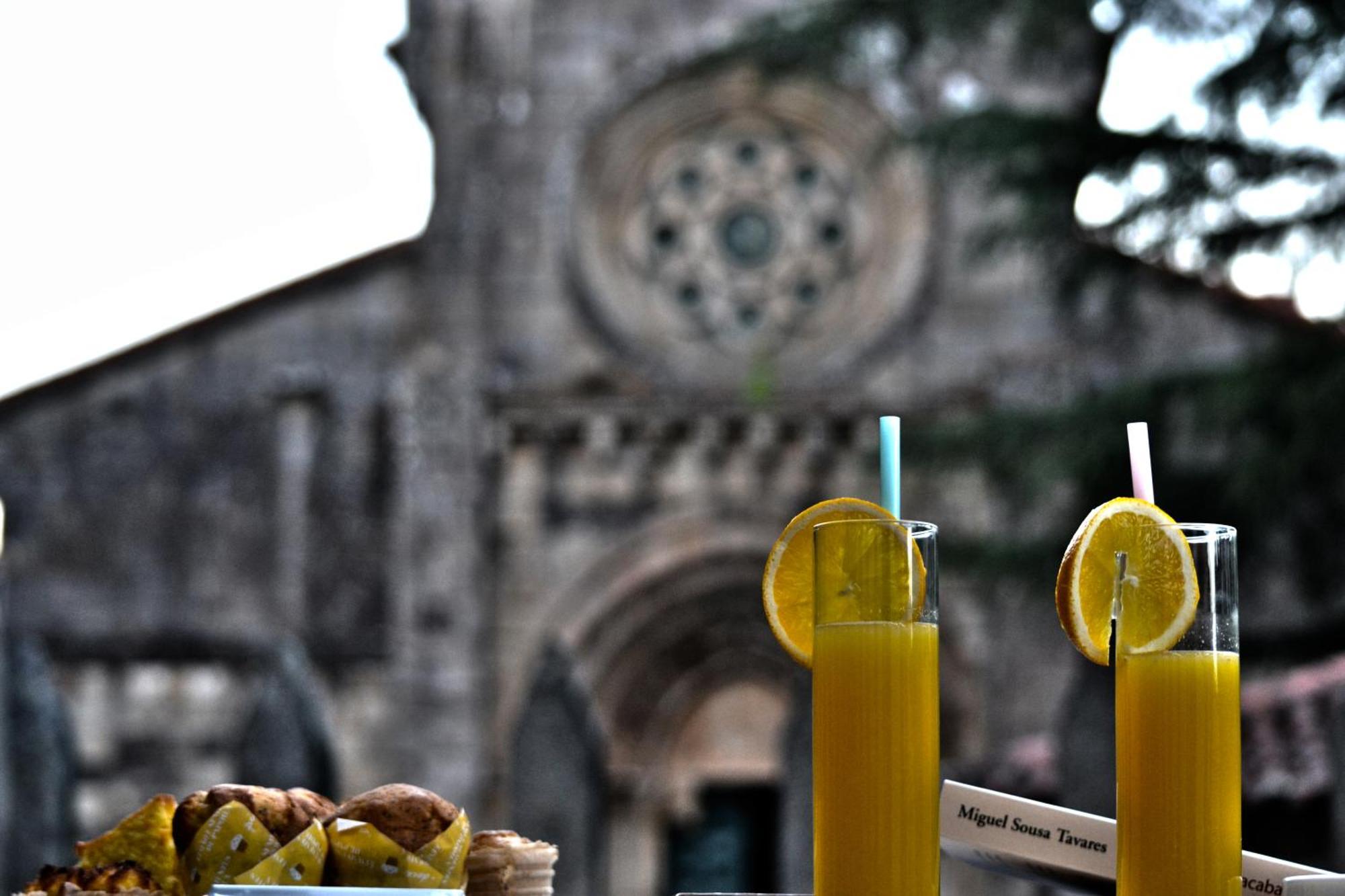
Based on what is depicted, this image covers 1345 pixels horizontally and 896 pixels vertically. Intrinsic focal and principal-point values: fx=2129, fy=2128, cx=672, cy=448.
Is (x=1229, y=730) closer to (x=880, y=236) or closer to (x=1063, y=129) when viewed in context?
(x=1063, y=129)

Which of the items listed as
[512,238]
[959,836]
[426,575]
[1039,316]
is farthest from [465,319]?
[959,836]

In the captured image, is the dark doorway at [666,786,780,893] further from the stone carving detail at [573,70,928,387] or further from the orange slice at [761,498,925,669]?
the orange slice at [761,498,925,669]

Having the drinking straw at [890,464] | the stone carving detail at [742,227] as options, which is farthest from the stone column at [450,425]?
the drinking straw at [890,464]

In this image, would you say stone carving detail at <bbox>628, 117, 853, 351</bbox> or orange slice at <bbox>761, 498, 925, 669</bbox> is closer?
orange slice at <bbox>761, 498, 925, 669</bbox>

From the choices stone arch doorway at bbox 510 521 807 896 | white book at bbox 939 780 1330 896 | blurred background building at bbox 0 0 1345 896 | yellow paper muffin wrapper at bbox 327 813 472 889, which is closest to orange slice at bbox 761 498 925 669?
white book at bbox 939 780 1330 896

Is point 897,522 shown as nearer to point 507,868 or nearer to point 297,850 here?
point 507,868

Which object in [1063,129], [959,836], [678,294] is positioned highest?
[678,294]

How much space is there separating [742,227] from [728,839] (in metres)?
4.35

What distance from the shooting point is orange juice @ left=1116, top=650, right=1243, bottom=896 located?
1.95 meters

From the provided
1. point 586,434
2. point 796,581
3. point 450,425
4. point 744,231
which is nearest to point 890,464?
point 796,581

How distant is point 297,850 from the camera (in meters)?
1.88

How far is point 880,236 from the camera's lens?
1507cm

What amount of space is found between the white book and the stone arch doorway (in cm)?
1164

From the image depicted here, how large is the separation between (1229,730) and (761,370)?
42.0 feet
